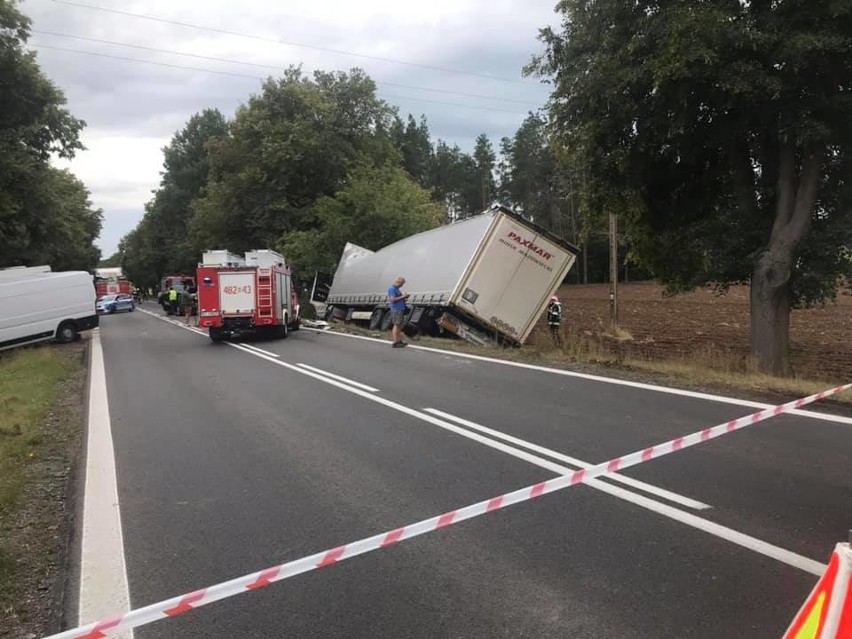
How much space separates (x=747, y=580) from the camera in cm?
346

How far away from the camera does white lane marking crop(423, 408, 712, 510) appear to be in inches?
182

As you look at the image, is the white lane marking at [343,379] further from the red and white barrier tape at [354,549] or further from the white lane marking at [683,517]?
the red and white barrier tape at [354,549]

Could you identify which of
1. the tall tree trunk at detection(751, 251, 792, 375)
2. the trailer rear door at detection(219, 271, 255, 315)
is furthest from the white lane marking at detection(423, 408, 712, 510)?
the trailer rear door at detection(219, 271, 255, 315)

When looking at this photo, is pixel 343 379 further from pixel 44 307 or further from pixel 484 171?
pixel 484 171

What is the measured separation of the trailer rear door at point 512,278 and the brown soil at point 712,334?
5.88 feet

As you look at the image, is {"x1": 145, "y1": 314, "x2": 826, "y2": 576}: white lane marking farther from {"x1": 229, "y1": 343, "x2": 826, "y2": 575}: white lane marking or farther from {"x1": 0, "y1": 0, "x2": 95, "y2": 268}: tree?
{"x1": 0, "y1": 0, "x2": 95, "y2": 268}: tree

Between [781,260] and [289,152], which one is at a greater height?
[289,152]

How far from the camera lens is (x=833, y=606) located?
214 centimetres

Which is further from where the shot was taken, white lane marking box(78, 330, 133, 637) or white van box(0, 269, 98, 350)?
white van box(0, 269, 98, 350)

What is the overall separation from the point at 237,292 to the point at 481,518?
1652cm

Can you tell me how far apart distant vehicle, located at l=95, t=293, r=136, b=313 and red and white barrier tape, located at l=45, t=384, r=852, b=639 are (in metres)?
49.2

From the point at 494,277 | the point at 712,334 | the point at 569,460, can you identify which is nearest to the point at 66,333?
the point at 494,277

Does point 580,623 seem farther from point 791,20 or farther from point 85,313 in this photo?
point 85,313

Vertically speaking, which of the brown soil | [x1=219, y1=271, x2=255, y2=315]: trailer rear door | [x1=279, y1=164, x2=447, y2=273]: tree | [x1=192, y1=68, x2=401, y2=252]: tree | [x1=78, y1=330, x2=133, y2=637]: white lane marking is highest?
[x1=192, y1=68, x2=401, y2=252]: tree
